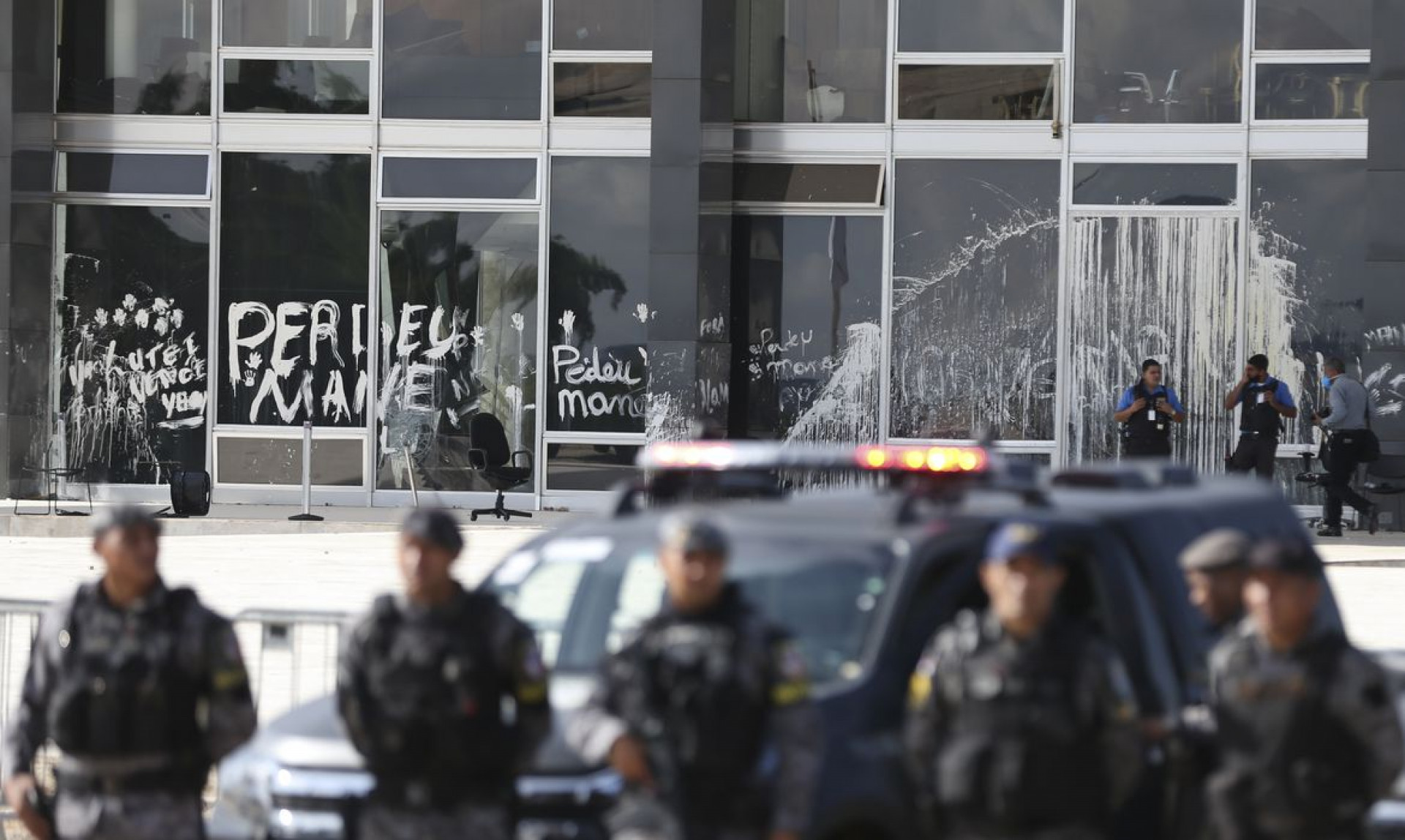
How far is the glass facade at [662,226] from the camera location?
21656 mm

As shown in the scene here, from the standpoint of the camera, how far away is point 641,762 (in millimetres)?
5016

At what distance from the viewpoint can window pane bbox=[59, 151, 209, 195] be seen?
75.5 ft

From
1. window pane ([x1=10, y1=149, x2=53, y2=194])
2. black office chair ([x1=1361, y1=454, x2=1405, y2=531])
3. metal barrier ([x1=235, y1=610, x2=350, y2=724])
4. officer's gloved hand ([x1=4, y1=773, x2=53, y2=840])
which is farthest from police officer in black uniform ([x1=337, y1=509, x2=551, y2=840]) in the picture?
window pane ([x1=10, y1=149, x2=53, y2=194])

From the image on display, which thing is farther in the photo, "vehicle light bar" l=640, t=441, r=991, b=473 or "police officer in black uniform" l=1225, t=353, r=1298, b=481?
"police officer in black uniform" l=1225, t=353, r=1298, b=481

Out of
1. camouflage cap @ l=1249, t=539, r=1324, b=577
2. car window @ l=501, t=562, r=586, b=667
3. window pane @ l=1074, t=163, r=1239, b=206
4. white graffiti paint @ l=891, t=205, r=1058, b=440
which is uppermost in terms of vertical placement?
window pane @ l=1074, t=163, r=1239, b=206

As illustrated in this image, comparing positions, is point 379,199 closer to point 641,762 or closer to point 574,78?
point 574,78

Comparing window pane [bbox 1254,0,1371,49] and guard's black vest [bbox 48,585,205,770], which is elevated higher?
window pane [bbox 1254,0,1371,49]

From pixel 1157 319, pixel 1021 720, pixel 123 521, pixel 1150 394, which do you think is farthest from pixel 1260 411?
pixel 123 521

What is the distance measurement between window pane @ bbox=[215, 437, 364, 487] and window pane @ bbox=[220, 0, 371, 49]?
443 cm

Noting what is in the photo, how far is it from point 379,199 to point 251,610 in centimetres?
1512

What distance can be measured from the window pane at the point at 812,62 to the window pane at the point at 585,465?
3911 millimetres

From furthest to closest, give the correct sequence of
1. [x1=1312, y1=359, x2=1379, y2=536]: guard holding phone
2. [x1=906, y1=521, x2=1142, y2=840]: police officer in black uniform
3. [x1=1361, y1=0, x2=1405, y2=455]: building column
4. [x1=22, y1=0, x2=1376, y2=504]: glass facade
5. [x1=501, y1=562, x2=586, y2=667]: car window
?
1. [x1=22, y1=0, x2=1376, y2=504]: glass facade
2. [x1=1361, y1=0, x2=1405, y2=455]: building column
3. [x1=1312, y1=359, x2=1379, y2=536]: guard holding phone
4. [x1=501, y1=562, x2=586, y2=667]: car window
5. [x1=906, y1=521, x2=1142, y2=840]: police officer in black uniform

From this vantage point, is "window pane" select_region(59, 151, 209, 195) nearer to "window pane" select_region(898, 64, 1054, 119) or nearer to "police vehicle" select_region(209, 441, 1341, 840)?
"window pane" select_region(898, 64, 1054, 119)

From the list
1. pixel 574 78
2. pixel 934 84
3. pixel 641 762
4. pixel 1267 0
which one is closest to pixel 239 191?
pixel 574 78
